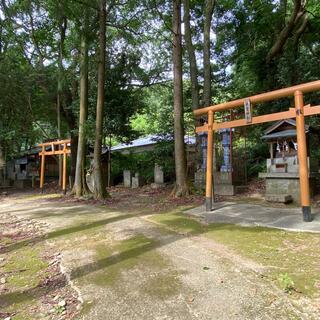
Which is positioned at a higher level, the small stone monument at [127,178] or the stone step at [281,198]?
the small stone monument at [127,178]

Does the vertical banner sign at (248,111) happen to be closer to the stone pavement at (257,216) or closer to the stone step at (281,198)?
the stone pavement at (257,216)

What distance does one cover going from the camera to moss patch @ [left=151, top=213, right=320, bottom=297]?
361 centimetres

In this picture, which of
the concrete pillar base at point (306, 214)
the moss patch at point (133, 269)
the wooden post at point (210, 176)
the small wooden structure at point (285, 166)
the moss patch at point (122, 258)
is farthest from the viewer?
the small wooden structure at point (285, 166)

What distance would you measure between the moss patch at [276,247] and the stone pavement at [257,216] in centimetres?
33

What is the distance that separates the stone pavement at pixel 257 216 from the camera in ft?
19.5

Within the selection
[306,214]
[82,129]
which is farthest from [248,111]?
[82,129]

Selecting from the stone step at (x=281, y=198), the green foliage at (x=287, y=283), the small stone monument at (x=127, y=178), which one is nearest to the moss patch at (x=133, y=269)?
the green foliage at (x=287, y=283)

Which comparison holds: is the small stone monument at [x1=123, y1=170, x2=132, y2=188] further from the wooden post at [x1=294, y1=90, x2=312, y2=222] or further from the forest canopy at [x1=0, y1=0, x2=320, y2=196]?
the wooden post at [x1=294, y1=90, x2=312, y2=222]

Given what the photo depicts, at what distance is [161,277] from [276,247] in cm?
200

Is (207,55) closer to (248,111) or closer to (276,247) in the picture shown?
(248,111)

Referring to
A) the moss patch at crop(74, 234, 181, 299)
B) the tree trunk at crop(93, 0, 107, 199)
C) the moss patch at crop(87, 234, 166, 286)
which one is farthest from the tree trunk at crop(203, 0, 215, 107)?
the moss patch at crop(74, 234, 181, 299)

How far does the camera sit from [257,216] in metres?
6.99

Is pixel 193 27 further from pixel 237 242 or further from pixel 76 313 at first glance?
pixel 76 313

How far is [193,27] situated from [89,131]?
823cm
